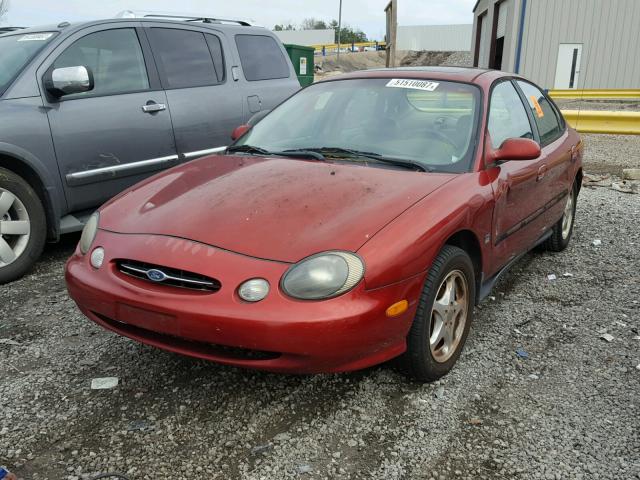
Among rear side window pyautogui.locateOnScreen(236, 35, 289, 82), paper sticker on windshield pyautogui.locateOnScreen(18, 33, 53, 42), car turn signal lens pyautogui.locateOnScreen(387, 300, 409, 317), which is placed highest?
paper sticker on windshield pyautogui.locateOnScreen(18, 33, 53, 42)

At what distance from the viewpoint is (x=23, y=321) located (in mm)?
3490

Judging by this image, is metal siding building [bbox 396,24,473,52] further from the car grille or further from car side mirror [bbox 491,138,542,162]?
the car grille

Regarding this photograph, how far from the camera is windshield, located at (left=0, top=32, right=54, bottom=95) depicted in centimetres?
422

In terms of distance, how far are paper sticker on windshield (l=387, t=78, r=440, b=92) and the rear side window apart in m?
2.65

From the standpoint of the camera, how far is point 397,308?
2391 mm

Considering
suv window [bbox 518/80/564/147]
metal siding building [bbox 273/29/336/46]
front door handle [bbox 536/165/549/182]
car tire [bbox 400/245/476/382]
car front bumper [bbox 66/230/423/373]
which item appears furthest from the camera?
metal siding building [bbox 273/29/336/46]

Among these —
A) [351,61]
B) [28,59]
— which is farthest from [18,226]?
[351,61]

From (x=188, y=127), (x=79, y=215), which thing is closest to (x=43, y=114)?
(x=79, y=215)

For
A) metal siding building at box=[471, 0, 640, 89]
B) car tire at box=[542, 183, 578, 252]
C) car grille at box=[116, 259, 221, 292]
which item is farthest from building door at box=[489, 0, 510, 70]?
car grille at box=[116, 259, 221, 292]

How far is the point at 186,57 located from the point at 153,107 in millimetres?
759

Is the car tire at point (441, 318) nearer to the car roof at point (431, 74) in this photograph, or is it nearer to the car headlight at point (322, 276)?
the car headlight at point (322, 276)

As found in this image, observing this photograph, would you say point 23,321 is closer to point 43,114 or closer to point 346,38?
point 43,114

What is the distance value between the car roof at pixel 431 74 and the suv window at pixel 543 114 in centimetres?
39

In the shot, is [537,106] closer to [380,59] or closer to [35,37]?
[35,37]
